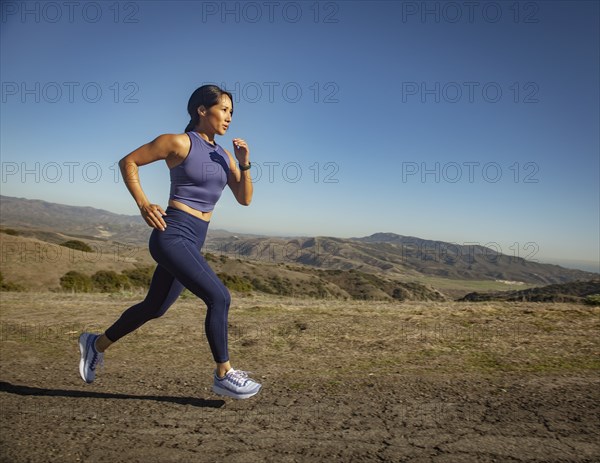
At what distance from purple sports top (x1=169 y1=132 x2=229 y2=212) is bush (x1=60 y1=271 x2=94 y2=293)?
26372mm

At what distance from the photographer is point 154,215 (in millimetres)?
2977

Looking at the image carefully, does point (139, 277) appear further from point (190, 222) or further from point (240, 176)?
point (190, 222)

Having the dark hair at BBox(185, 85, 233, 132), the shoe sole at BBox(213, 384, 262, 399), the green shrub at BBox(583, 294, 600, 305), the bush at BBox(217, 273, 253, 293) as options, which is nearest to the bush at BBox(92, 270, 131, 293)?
the bush at BBox(217, 273, 253, 293)

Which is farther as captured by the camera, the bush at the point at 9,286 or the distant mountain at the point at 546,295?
the bush at the point at 9,286

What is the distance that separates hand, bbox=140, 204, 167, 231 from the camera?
298 centimetres

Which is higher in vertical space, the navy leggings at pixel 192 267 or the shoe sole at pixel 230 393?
the navy leggings at pixel 192 267

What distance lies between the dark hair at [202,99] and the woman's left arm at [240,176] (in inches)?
15.3

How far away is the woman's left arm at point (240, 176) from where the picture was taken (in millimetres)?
3619

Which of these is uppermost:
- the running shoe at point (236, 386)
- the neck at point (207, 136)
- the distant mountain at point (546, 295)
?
the neck at point (207, 136)

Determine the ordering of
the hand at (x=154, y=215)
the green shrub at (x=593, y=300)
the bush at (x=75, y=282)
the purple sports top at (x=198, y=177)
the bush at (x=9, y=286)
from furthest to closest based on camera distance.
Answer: the bush at (x=75, y=282) → the bush at (x=9, y=286) → the green shrub at (x=593, y=300) → the purple sports top at (x=198, y=177) → the hand at (x=154, y=215)

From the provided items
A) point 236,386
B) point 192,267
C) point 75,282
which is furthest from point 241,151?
point 75,282

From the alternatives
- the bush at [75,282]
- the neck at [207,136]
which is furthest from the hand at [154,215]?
the bush at [75,282]

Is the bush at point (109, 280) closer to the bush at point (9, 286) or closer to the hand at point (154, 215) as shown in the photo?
the bush at point (9, 286)

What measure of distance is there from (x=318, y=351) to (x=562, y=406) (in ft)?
8.17
